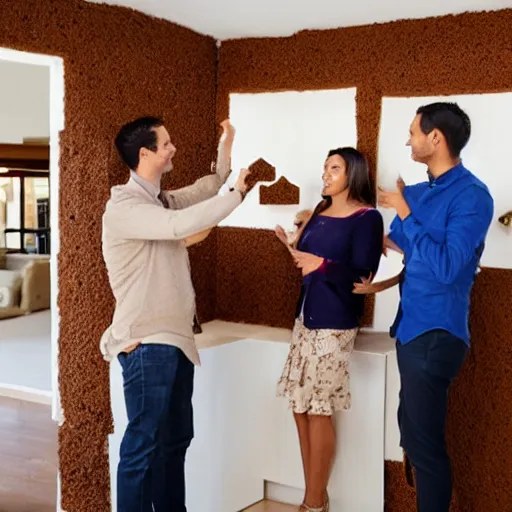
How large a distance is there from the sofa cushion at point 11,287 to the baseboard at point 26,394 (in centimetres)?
166

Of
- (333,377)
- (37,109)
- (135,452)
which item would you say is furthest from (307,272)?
(37,109)

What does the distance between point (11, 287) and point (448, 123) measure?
4554mm

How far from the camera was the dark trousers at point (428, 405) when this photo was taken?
2.24m

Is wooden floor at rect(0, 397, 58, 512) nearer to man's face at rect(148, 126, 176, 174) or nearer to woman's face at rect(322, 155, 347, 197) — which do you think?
man's face at rect(148, 126, 176, 174)

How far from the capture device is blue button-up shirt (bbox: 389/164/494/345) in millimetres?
2100

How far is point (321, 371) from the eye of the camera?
268 centimetres

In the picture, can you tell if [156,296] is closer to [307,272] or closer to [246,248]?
[307,272]

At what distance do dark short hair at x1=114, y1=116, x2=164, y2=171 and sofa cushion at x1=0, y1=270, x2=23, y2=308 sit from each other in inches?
153

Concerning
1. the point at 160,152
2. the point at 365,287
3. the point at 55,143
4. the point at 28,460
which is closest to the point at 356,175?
the point at 365,287

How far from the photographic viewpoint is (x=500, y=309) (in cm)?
276

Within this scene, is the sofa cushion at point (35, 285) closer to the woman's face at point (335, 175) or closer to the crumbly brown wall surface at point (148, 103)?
the crumbly brown wall surface at point (148, 103)

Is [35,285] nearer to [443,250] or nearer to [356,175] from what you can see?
[356,175]

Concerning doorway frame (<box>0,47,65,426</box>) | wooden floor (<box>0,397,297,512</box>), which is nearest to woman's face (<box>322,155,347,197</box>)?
doorway frame (<box>0,47,65,426</box>)

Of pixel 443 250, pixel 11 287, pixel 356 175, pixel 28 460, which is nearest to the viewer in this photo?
pixel 443 250
